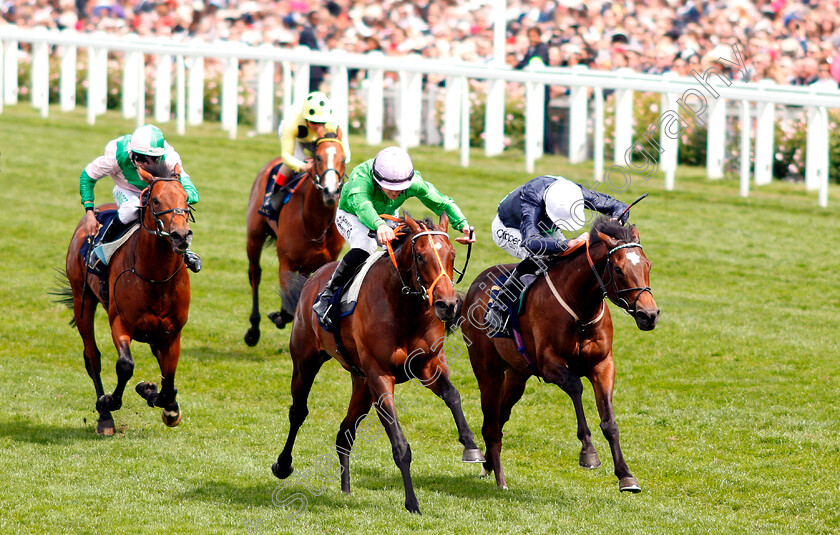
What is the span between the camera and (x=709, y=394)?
8.62m

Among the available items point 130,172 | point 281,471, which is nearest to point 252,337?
point 130,172

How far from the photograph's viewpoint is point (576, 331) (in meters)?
6.57

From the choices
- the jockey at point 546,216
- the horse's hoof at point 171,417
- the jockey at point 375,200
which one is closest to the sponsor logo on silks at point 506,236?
the jockey at point 546,216

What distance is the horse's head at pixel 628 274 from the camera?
611cm

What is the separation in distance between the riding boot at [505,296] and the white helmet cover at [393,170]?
33.0 inches

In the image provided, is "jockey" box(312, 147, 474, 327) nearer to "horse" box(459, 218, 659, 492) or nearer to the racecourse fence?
"horse" box(459, 218, 659, 492)

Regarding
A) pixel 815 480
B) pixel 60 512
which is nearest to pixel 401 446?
pixel 60 512

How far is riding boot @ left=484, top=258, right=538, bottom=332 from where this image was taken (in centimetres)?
699

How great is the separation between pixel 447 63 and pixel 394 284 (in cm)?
1010

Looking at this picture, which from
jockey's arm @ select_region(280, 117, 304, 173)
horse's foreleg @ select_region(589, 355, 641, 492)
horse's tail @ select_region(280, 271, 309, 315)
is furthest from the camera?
jockey's arm @ select_region(280, 117, 304, 173)

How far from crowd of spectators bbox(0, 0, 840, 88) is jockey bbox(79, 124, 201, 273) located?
8.75 meters

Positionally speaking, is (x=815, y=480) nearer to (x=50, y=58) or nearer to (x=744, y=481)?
(x=744, y=481)

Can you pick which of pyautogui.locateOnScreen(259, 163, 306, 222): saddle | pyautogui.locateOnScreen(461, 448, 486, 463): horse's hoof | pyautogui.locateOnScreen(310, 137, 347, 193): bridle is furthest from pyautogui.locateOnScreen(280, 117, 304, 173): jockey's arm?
pyautogui.locateOnScreen(461, 448, 486, 463): horse's hoof

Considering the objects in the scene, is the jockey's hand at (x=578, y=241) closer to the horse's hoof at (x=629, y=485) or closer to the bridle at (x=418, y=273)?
the bridle at (x=418, y=273)
